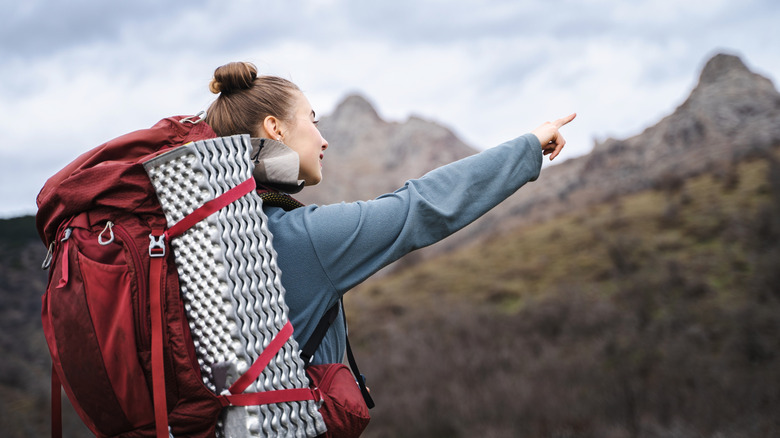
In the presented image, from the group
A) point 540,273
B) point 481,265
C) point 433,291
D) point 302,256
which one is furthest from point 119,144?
point 481,265

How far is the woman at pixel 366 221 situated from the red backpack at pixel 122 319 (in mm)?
204

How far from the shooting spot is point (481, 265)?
16828mm

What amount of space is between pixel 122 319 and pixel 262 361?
0.98ft

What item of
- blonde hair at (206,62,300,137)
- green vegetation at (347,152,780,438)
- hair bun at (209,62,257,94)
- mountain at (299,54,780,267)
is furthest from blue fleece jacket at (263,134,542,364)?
mountain at (299,54,780,267)

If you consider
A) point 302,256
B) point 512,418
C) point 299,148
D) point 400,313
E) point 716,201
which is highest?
point 299,148

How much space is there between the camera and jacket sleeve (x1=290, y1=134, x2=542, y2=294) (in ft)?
4.44

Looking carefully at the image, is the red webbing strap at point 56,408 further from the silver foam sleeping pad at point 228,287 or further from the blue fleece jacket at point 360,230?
the blue fleece jacket at point 360,230

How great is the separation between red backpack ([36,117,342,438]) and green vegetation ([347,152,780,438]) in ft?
18.5

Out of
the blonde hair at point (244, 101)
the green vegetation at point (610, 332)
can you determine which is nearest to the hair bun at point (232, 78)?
the blonde hair at point (244, 101)

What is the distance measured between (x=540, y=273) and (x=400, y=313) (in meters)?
3.68

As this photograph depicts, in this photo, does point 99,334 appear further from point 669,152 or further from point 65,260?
point 669,152

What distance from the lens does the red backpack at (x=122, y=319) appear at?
3.86ft

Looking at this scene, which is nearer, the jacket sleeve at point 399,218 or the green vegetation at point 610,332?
the jacket sleeve at point 399,218

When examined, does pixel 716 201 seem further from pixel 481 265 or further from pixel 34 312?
pixel 34 312
